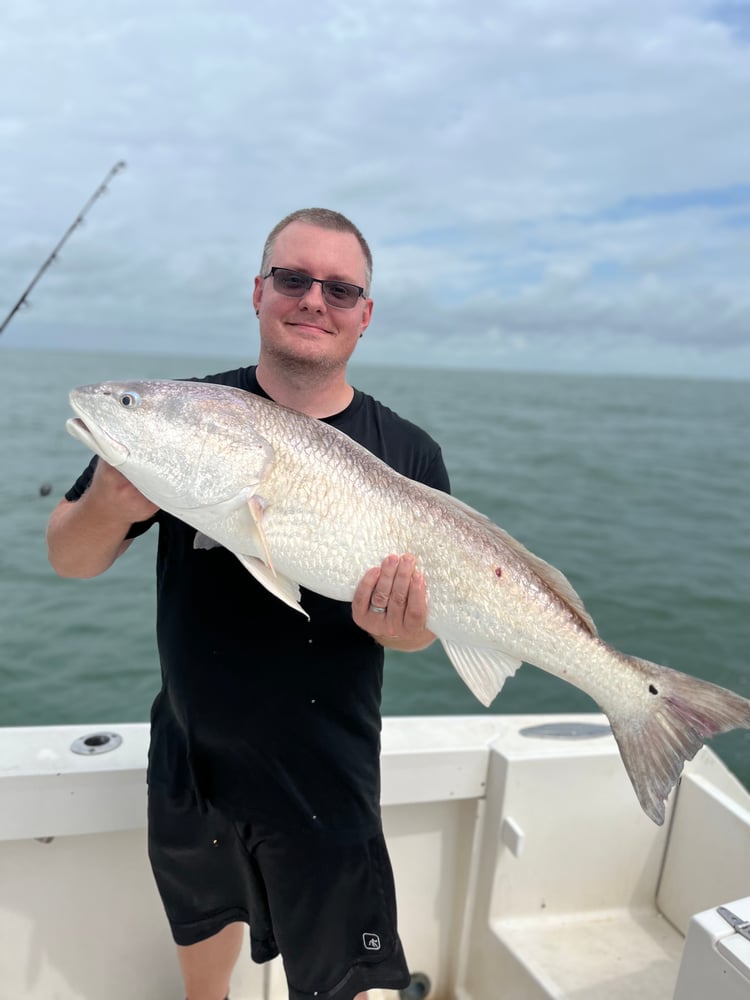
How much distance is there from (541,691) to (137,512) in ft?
21.8

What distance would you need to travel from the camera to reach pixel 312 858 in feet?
7.76

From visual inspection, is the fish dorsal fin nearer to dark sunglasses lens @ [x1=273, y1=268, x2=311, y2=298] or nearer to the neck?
the neck

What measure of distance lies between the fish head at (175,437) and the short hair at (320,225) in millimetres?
596

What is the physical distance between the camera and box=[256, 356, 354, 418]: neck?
2428 millimetres

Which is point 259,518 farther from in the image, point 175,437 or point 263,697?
point 263,697

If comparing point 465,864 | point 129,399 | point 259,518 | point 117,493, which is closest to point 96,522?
point 117,493

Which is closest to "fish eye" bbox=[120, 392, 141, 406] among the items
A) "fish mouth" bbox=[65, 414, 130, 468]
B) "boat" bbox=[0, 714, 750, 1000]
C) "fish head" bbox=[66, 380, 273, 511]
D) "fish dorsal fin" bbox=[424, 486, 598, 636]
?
"fish head" bbox=[66, 380, 273, 511]

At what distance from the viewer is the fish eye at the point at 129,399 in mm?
2184

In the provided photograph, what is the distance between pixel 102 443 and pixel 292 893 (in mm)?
1567

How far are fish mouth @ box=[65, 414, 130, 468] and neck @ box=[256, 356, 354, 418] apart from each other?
1.88 feet

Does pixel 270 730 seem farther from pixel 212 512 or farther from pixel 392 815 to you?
pixel 392 815

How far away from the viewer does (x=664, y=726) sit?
231 centimetres

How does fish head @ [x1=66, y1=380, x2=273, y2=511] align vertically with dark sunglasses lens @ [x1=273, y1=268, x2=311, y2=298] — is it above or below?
below

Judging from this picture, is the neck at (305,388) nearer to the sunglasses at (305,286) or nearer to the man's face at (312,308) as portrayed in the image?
the man's face at (312,308)
